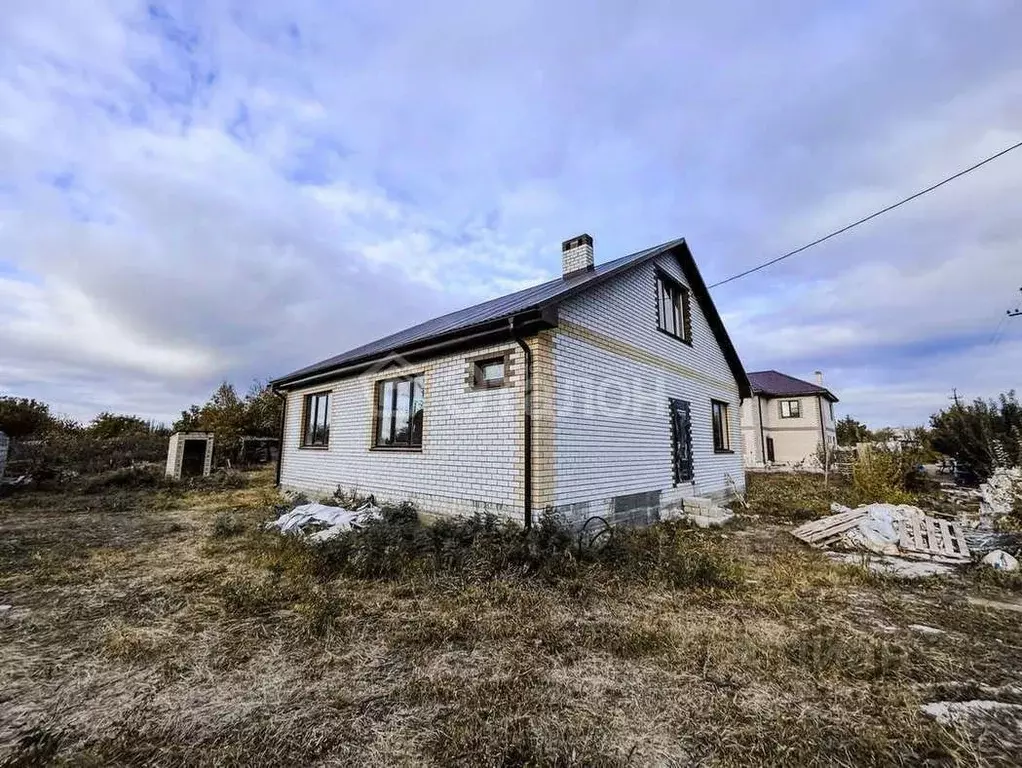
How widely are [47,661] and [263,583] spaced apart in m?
1.71

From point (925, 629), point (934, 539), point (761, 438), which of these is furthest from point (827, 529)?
point (761, 438)

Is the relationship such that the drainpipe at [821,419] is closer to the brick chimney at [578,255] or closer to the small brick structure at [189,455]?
the brick chimney at [578,255]

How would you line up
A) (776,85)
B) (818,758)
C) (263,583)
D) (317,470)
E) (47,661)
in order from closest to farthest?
(818,758) < (47,661) < (263,583) < (776,85) < (317,470)

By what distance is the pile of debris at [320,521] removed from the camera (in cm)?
635

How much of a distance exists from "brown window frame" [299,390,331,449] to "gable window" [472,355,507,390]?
16.8ft

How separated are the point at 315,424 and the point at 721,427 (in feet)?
34.5

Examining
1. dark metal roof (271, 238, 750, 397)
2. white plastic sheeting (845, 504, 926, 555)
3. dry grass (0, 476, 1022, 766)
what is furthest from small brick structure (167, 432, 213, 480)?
white plastic sheeting (845, 504, 926, 555)

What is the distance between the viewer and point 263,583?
4.51 m

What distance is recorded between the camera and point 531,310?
5.51 metres

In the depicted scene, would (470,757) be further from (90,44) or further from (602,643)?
(90,44)

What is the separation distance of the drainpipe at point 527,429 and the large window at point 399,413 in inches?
94.1

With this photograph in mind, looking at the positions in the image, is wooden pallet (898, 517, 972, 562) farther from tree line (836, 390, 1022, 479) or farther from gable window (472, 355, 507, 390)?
gable window (472, 355, 507, 390)

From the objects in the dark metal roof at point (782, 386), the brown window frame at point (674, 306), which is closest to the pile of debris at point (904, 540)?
the brown window frame at point (674, 306)

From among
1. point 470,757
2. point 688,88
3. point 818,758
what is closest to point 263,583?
point 470,757
